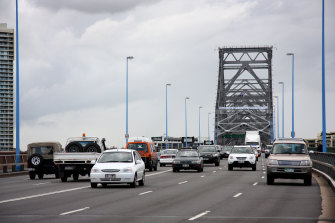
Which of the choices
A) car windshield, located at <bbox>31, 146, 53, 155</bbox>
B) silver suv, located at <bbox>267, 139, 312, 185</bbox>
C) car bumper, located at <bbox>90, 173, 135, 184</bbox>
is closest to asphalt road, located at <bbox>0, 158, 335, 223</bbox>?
car bumper, located at <bbox>90, 173, 135, 184</bbox>

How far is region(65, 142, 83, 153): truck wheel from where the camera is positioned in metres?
32.2

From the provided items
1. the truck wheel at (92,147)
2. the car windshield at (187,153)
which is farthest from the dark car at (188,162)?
the truck wheel at (92,147)

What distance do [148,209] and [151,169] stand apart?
92.0ft

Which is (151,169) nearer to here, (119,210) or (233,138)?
(119,210)

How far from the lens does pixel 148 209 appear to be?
1669cm

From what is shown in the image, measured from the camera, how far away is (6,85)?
134 metres

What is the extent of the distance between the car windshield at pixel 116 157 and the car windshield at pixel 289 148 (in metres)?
6.52

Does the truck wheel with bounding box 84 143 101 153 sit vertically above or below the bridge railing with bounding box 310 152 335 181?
above

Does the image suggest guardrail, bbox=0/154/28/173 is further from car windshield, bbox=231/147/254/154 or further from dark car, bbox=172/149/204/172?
car windshield, bbox=231/147/254/154

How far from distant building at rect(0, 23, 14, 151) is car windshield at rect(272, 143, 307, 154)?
108m

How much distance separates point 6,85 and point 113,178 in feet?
370

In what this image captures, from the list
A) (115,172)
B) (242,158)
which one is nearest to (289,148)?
(115,172)

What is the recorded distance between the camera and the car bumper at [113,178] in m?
25.3

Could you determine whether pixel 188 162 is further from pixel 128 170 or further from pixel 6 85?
pixel 6 85
